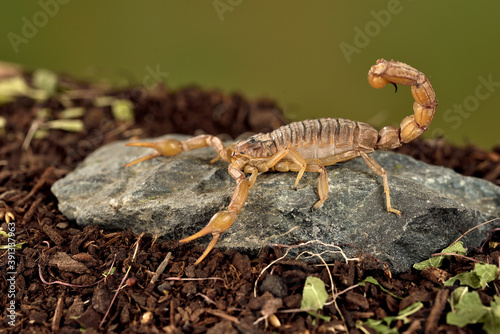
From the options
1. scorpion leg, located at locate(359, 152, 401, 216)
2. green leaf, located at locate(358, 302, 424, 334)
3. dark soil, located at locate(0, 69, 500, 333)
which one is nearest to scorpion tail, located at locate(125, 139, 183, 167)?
dark soil, located at locate(0, 69, 500, 333)

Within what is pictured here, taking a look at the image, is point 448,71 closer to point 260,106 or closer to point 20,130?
point 260,106

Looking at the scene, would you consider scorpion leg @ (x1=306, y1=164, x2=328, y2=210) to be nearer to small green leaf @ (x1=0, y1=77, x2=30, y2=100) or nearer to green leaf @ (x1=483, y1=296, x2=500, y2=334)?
green leaf @ (x1=483, y1=296, x2=500, y2=334)

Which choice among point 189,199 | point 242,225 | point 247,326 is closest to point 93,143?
point 189,199

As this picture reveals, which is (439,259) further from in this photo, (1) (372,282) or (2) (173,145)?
(2) (173,145)

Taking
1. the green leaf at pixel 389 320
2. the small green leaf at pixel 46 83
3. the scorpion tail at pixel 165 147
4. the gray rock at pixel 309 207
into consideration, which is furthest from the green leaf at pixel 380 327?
the small green leaf at pixel 46 83

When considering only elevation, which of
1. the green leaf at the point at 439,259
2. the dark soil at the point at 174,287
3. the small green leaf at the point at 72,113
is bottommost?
the dark soil at the point at 174,287

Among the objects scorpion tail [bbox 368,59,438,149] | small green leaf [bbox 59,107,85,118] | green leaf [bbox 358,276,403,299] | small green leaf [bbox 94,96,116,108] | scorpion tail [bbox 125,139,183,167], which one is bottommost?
green leaf [bbox 358,276,403,299]

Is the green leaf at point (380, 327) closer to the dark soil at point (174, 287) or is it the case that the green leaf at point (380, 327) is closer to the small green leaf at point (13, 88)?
the dark soil at point (174, 287)
